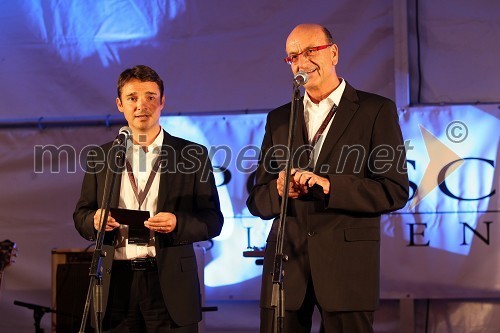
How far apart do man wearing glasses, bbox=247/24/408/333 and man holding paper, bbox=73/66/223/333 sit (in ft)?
1.28

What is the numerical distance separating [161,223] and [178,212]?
0.18 meters

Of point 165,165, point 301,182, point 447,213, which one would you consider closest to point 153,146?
point 165,165

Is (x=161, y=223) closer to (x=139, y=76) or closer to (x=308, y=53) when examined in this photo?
(x=139, y=76)

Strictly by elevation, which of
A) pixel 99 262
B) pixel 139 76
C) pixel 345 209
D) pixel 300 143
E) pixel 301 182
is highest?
pixel 139 76

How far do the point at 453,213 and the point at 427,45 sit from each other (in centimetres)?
125

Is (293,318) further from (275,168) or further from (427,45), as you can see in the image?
(427,45)

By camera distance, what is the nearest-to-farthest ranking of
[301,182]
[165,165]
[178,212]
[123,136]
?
1. [301,182]
2. [123,136]
3. [178,212]
4. [165,165]

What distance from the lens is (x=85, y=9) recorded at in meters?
6.02

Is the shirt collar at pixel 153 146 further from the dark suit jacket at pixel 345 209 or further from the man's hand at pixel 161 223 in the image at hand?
the dark suit jacket at pixel 345 209

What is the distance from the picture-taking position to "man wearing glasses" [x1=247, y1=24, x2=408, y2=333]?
301 cm

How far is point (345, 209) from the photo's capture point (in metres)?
3.02

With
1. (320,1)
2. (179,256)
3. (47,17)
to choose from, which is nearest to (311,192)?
(179,256)

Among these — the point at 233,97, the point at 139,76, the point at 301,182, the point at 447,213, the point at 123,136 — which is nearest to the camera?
the point at 301,182

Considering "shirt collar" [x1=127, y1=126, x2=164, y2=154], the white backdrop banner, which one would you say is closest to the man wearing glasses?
"shirt collar" [x1=127, y1=126, x2=164, y2=154]
